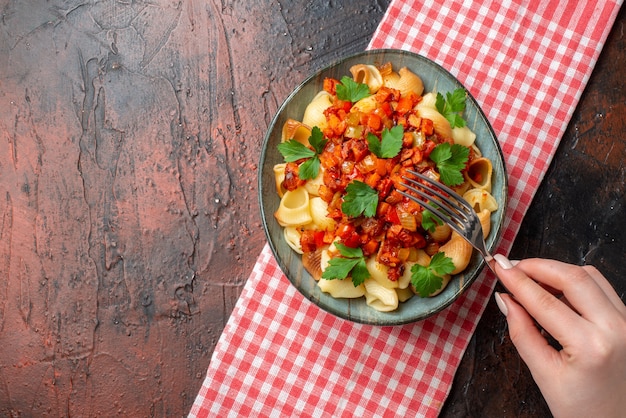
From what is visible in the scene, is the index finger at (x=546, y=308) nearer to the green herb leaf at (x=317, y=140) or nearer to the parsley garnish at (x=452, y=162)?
the parsley garnish at (x=452, y=162)

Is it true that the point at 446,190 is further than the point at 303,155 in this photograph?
No

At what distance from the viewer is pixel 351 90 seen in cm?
250

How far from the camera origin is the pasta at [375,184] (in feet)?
7.81

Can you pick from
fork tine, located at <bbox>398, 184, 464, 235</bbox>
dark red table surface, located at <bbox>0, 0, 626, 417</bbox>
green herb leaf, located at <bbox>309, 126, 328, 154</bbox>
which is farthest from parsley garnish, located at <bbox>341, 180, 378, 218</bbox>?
dark red table surface, located at <bbox>0, 0, 626, 417</bbox>

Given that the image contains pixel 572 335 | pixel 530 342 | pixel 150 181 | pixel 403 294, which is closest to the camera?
pixel 572 335

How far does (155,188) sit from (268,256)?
65 centimetres

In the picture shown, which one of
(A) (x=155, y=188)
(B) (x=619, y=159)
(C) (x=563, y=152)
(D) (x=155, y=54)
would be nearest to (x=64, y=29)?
(D) (x=155, y=54)

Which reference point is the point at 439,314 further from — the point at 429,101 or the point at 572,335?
the point at 429,101

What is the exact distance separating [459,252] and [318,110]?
82 centimetres

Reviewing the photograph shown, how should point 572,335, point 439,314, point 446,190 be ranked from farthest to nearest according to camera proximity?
point 439,314
point 446,190
point 572,335

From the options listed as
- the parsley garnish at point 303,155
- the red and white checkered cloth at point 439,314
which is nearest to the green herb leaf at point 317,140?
the parsley garnish at point 303,155

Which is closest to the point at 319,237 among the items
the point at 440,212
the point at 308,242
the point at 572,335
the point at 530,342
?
the point at 308,242

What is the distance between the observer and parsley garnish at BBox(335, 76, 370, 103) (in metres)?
2.49

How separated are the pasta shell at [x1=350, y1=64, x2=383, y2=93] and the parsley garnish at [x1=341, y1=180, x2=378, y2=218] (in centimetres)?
49
